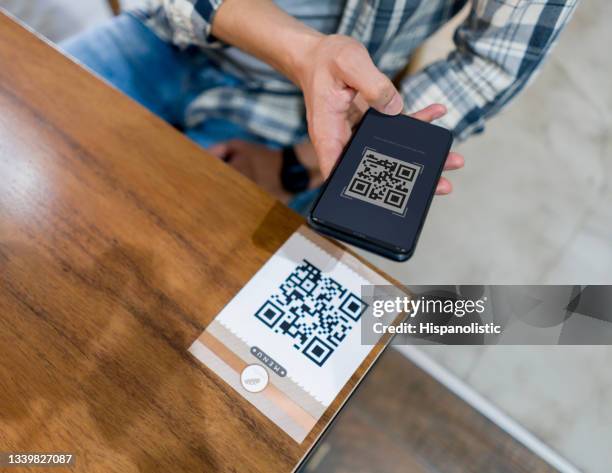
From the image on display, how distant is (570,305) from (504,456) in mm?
343

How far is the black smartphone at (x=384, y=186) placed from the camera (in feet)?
1.57

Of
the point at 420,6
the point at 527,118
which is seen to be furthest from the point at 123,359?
the point at 527,118

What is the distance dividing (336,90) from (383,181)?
0.54 ft

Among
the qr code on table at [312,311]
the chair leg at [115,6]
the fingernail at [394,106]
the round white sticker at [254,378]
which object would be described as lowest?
the round white sticker at [254,378]

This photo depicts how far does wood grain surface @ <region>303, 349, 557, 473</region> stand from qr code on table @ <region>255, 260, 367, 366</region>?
0.53 meters

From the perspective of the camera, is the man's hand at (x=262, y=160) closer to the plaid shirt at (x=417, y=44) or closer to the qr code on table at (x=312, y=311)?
the plaid shirt at (x=417, y=44)

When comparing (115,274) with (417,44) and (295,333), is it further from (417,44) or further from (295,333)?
(417,44)

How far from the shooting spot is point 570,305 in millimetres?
1028

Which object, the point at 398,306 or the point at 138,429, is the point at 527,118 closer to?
the point at 398,306

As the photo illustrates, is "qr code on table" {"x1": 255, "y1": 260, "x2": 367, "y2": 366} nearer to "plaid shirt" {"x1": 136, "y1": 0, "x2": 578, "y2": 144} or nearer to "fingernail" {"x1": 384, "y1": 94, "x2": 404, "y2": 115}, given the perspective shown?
"fingernail" {"x1": 384, "y1": 94, "x2": 404, "y2": 115}

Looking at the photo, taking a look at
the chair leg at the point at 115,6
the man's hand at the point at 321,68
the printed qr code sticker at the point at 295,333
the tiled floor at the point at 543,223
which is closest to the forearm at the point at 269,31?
the man's hand at the point at 321,68

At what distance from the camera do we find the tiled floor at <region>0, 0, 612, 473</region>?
105cm

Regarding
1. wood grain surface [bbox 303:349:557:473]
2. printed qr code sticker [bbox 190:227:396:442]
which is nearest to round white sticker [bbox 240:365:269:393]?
printed qr code sticker [bbox 190:227:396:442]

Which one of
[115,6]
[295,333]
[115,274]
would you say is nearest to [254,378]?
[295,333]
